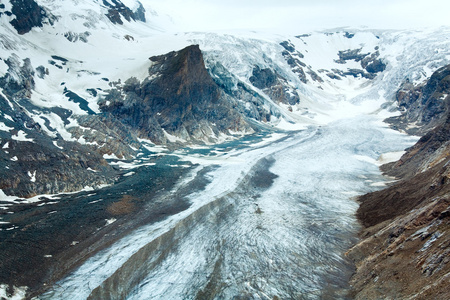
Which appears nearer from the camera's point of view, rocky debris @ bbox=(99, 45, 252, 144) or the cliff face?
the cliff face

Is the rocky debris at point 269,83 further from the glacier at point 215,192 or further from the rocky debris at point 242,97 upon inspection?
the glacier at point 215,192

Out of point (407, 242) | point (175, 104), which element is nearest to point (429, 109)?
point (175, 104)

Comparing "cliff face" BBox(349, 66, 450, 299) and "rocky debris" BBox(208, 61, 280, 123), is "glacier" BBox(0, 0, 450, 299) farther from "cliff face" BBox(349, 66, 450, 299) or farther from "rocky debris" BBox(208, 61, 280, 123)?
"cliff face" BBox(349, 66, 450, 299)

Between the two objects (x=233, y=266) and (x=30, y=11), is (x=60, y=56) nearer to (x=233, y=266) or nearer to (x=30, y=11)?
(x=30, y=11)

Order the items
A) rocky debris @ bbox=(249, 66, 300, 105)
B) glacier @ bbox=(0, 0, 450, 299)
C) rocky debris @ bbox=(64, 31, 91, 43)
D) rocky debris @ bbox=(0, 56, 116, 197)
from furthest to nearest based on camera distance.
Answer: rocky debris @ bbox=(249, 66, 300, 105) → rocky debris @ bbox=(64, 31, 91, 43) → rocky debris @ bbox=(0, 56, 116, 197) → glacier @ bbox=(0, 0, 450, 299)

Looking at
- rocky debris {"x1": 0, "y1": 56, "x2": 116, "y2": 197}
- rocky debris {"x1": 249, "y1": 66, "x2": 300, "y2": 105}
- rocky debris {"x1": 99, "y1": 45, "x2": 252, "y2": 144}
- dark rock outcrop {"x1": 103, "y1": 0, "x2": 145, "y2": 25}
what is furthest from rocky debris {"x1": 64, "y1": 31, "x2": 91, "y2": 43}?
rocky debris {"x1": 249, "y1": 66, "x2": 300, "y2": 105}

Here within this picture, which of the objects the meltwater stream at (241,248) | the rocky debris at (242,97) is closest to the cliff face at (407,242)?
the meltwater stream at (241,248)
